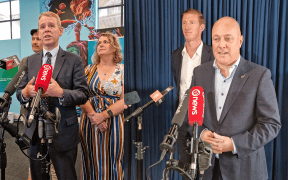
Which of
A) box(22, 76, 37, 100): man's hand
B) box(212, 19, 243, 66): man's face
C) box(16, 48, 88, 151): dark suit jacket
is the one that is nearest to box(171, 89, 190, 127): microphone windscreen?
box(212, 19, 243, 66): man's face

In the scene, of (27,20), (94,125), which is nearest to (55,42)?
(27,20)

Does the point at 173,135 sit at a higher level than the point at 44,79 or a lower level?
lower

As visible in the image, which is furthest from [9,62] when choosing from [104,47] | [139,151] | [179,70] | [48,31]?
[179,70]

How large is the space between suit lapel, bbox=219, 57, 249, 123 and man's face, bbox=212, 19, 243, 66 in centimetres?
7

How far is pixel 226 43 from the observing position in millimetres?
1047

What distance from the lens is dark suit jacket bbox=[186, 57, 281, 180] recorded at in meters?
0.95

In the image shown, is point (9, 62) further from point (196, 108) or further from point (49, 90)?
point (196, 108)

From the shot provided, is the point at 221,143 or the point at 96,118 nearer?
the point at 221,143

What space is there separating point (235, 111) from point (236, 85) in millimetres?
144

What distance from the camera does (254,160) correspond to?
1.02 meters

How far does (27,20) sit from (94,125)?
47.7 inches

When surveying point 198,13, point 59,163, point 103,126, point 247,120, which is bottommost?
point 59,163

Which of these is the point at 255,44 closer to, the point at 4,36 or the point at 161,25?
the point at 161,25

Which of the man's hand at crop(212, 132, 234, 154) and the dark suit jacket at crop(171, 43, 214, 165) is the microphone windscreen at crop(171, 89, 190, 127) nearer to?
the man's hand at crop(212, 132, 234, 154)
